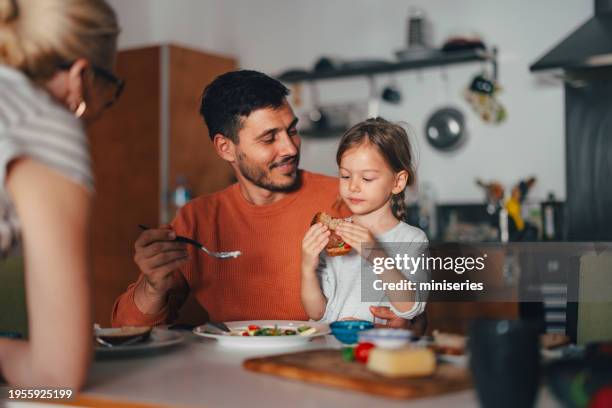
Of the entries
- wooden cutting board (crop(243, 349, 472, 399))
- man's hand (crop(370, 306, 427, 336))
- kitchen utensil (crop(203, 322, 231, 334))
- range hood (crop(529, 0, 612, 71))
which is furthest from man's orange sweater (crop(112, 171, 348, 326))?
range hood (crop(529, 0, 612, 71))

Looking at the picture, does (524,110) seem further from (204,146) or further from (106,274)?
(106,274)

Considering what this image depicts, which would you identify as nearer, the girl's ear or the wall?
the girl's ear

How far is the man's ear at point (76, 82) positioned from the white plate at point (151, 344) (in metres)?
0.43

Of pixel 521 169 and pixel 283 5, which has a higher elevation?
pixel 283 5

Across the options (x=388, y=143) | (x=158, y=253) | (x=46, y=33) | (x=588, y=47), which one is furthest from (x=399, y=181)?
(x=588, y=47)

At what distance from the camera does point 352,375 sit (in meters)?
1.09

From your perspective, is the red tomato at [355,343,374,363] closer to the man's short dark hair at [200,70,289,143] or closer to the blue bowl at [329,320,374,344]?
the blue bowl at [329,320,374,344]

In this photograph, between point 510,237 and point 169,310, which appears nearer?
point 169,310

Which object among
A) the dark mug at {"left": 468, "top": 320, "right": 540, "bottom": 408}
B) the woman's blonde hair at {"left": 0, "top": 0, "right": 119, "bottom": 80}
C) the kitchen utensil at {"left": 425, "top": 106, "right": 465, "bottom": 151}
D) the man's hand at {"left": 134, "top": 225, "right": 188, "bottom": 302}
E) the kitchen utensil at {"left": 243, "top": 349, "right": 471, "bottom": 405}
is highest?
the kitchen utensil at {"left": 425, "top": 106, "right": 465, "bottom": 151}

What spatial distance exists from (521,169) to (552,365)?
3.13 m

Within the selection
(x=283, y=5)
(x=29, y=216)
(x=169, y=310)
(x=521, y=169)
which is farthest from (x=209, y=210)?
(x=283, y=5)

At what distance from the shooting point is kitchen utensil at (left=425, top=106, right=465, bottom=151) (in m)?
4.08

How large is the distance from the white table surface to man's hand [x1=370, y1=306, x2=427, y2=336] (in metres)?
0.51

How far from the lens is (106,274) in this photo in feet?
15.2
